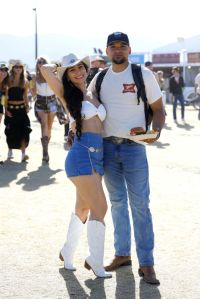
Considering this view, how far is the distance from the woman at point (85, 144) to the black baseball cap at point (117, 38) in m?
0.24

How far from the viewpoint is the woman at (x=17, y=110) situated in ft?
31.3

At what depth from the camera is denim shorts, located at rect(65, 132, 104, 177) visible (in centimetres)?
418

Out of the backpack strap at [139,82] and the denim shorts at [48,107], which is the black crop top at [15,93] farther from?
the backpack strap at [139,82]

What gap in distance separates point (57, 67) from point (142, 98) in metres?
0.68

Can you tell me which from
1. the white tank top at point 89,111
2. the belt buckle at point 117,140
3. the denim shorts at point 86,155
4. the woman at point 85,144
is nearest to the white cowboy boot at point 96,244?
the woman at point 85,144

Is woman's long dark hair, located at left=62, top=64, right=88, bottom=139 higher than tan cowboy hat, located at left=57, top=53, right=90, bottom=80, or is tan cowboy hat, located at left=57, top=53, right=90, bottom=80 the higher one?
tan cowboy hat, located at left=57, top=53, right=90, bottom=80

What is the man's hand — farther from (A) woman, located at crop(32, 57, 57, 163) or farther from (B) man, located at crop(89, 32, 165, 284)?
(A) woman, located at crop(32, 57, 57, 163)

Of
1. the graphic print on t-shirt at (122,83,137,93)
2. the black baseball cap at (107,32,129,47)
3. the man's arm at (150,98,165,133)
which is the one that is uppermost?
the black baseball cap at (107,32,129,47)

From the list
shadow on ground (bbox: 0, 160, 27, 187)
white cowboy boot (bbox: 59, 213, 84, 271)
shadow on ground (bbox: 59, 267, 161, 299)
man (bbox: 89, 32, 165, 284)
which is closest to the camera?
shadow on ground (bbox: 59, 267, 161, 299)

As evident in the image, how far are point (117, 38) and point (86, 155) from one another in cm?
85

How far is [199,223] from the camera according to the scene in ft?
19.3

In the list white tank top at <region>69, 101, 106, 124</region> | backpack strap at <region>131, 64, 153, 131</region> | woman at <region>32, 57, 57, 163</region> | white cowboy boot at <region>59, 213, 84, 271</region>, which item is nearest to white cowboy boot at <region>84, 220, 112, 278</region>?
white cowboy boot at <region>59, 213, 84, 271</region>

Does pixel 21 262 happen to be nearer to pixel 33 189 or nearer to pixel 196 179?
pixel 33 189

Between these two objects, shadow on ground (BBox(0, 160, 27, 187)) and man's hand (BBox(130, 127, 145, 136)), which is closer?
man's hand (BBox(130, 127, 145, 136))
